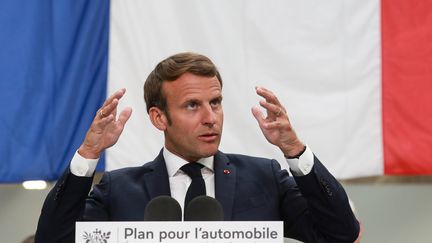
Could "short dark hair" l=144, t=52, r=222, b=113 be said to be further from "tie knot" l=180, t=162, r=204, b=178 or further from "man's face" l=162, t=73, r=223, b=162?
"tie knot" l=180, t=162, r=204, b=178

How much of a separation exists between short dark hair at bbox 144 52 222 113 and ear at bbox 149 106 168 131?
1 centimetres

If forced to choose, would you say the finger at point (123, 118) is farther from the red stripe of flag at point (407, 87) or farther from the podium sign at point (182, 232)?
the red stripe of flag at point (407, 87)

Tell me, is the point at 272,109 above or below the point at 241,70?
below

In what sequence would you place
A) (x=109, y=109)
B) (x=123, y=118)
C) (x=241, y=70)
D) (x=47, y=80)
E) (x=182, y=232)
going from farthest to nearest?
(x=241, y=70) → (x=47, y=80) → (x=123, y=118) → (x=109, y=109) → (x=182, y=232)

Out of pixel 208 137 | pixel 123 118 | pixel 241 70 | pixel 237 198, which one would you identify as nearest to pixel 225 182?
pixel 237 198

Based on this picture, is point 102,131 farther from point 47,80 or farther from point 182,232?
point 47,80

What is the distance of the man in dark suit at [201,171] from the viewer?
2609mm

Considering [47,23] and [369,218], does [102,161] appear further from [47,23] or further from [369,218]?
[369,218]

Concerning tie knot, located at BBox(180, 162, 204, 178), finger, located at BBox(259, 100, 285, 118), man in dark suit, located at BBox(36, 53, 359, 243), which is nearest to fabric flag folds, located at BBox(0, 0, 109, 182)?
man in dark suit, located at BBox(36, 53, 359, 243)

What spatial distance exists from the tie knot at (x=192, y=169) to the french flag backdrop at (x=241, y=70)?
5.79 feet

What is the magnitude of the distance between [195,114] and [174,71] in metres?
0.17

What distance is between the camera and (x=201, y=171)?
2.78 metres

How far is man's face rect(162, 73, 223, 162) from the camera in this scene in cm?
267

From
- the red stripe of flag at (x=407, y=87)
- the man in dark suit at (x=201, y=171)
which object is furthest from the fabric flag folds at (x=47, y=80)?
the man in dark suit at (x=201, y=171)
